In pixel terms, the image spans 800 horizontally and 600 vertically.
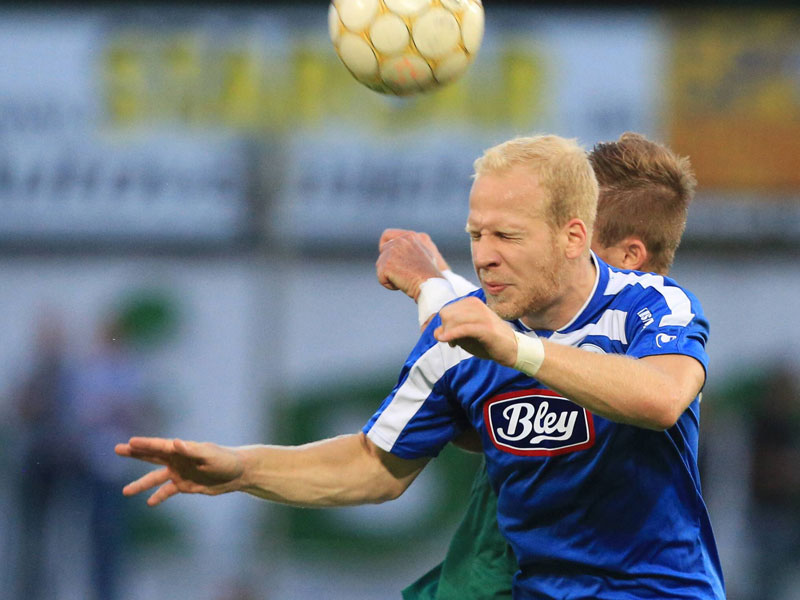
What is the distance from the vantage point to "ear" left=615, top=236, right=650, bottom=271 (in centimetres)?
443

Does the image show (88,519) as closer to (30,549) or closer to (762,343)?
(30,549)

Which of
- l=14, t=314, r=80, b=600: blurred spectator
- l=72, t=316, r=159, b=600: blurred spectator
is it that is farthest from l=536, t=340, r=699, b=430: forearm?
l=14, t=314, r=80, b=600: blurred spectator

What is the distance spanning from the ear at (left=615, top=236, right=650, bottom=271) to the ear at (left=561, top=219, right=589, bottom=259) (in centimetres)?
75

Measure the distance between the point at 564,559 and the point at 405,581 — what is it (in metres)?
8.79

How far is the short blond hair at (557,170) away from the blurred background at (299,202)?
27.9 ft

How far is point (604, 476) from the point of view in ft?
12.4

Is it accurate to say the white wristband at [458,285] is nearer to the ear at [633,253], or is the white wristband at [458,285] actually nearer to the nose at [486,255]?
the ear at [633,253]

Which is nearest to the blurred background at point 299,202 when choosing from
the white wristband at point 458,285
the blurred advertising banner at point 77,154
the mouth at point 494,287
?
the blurred advertising banner at point 77,154

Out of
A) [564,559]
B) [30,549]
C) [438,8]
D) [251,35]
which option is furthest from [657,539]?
[251,35]

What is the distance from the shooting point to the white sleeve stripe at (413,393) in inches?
161

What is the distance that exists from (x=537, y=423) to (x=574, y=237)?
1.84 feet

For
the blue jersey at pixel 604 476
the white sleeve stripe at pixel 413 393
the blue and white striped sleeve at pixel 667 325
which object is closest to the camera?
the blue and white striped sleeve at pixel 667 325

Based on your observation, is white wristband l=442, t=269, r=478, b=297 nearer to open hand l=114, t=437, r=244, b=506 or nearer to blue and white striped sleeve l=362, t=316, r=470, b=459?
blue and white striped sleeve l=362, t=316, r=470, b=459

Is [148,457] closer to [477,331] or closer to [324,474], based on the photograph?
[324,474]
